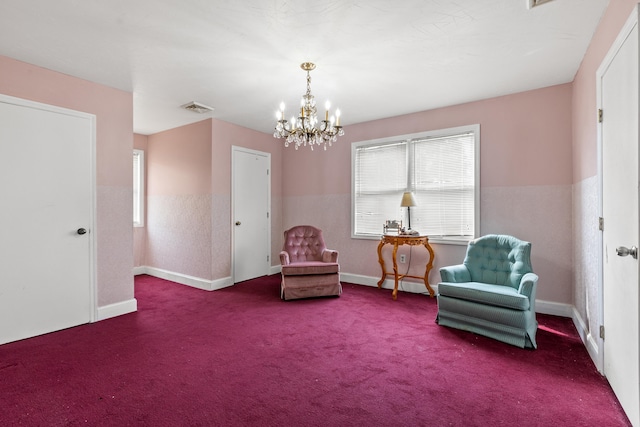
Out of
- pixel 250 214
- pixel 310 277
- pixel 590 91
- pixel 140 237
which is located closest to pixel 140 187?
pixel 140 237

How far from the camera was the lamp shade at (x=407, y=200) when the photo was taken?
405cm

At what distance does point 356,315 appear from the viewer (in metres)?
3.38

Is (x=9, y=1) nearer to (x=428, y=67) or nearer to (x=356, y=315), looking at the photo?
(x=428, y=67)

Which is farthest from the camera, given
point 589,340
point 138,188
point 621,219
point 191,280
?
point 138,188

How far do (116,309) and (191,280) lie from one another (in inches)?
52.3

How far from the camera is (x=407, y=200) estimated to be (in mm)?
4074

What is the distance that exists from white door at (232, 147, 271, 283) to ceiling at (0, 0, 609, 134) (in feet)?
4.82

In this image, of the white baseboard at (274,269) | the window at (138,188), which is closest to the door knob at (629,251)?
the white baseboard at (274,269)

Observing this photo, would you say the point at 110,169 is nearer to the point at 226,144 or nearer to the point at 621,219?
the point at 226,144

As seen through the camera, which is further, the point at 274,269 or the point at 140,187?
the point at 274,269

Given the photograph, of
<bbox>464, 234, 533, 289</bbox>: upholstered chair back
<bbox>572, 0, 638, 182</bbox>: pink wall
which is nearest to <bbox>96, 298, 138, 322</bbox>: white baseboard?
<bbox>464, 234, 533, 289</bbox>: upholstered chair back

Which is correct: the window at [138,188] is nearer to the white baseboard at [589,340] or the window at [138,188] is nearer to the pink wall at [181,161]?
the pink wall at [181,161]

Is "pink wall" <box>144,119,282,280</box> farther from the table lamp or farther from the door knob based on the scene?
the door knob

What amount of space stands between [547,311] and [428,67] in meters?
2.90
